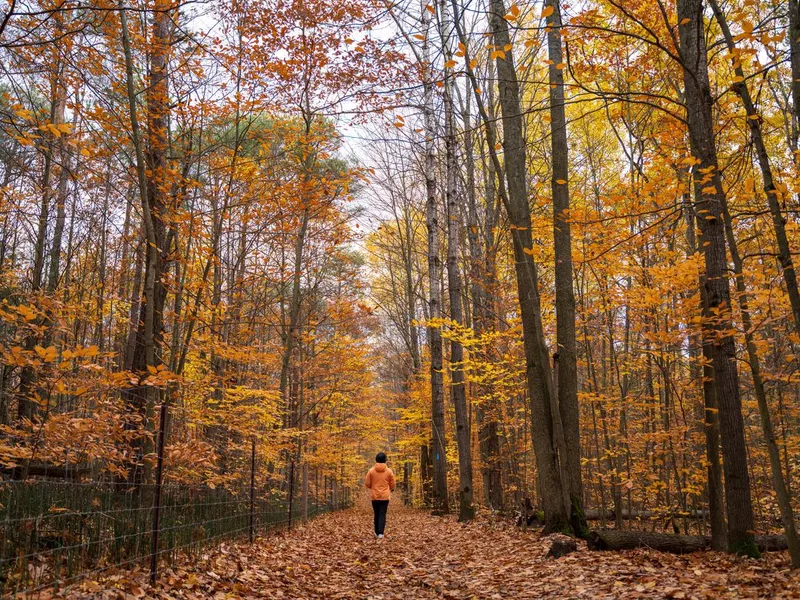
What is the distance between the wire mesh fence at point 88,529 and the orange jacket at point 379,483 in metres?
3.24

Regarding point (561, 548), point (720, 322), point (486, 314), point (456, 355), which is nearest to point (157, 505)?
point (561, 548)

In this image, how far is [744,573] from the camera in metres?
5.01

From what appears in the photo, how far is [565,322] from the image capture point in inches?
330

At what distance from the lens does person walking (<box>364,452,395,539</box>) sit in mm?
9930

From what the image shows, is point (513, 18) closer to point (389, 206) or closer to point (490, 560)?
point (490, 560)

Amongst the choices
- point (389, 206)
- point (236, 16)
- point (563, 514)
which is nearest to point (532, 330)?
point (563, 514)

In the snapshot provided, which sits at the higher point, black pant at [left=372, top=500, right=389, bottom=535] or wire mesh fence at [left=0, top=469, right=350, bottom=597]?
wire mesh fence at [left=0, top=469, right=350, bottom=597]

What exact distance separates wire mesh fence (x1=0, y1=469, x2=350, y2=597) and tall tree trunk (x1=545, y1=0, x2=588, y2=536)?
4918 millimetres

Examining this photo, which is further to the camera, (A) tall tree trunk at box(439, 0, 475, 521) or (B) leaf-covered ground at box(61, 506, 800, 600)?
(A) tall tree trunk at box(439, 0, 475, 521)

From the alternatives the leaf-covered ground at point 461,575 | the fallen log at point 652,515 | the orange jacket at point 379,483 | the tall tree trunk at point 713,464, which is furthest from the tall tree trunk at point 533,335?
the fallen log at point 652,515

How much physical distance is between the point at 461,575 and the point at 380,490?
4073 millimetres

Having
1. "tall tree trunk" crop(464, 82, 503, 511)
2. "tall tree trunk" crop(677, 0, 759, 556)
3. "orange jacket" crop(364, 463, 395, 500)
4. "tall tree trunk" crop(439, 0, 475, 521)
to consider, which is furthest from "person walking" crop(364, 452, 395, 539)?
"tall tree trunk" crop(677, 0, 759, 556)

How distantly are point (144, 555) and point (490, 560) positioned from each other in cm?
412

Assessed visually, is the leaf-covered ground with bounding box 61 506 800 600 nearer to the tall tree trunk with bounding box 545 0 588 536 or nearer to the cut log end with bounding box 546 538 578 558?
the cut log end with bounding box 546 538 578 558
